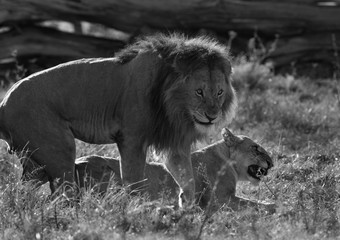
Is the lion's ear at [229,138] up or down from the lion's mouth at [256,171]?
up

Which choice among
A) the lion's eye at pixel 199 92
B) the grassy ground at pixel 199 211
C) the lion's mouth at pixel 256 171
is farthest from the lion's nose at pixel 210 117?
the lion's mouth at pixel 256 171

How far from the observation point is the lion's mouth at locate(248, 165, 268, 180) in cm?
778

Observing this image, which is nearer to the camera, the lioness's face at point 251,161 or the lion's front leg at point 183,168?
the lion's front leg at point 183,168

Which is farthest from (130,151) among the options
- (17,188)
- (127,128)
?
(17,188)

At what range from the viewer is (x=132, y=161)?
6.37 metres

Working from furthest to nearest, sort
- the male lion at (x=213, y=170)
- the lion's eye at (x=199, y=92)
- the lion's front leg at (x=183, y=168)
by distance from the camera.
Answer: the male lion at (x=213, y=170) < the lion's front leg at (x=183, y=168) < the lion's eye at (x=199, y=92)

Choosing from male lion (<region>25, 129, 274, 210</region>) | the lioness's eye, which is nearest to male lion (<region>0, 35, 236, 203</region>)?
the lioness's eye

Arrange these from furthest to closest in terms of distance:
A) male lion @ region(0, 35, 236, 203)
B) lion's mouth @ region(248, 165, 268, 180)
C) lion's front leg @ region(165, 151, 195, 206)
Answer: lion's mouth @ region(248, 165, 268, 180), lion's front leg @ region(165, 151, 195, 206), male lion @ region(0, 35, 236, 203)

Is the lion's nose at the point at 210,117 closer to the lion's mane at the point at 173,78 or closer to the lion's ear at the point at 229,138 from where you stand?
the lion's mane at the point at 173,78

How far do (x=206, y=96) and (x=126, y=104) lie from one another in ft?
2.09

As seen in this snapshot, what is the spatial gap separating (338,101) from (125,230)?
18.5 ft

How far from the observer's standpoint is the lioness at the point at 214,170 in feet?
23.9

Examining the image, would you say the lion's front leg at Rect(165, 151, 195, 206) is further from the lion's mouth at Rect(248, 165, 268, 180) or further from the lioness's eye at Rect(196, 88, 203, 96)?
the lion's mouth at Rect(248, 165, 268, 180)

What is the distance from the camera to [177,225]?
18.2 ft
